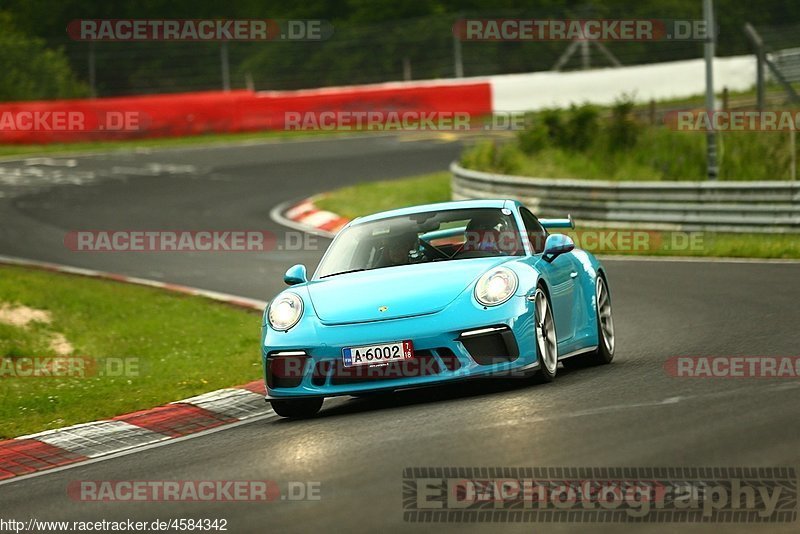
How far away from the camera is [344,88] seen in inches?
1522

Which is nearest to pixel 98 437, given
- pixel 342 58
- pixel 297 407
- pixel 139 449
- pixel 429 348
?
pixel 139 449

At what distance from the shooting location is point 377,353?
29.6 ft

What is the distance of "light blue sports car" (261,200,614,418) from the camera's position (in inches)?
354

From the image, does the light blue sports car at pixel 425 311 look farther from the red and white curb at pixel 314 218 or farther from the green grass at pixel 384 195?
the green grass at pixel 384 195

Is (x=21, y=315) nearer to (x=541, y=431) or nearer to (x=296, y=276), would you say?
(x=296, y=276)

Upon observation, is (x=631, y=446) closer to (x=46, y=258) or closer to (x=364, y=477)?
(x=364, y=477)

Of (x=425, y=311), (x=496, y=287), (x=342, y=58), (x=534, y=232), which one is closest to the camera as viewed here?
(x=425, y=311)

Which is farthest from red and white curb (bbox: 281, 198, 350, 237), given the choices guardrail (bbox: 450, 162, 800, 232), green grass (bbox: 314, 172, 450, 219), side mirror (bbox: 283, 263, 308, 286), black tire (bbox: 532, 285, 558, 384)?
black tire (bbox: 532, 285, 558, 384)

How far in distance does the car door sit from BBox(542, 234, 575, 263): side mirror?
49mm

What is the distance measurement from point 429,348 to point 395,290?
565 mm

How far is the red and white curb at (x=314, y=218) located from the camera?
23.5 meters

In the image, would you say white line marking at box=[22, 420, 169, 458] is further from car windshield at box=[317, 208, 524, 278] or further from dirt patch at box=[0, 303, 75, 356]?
dirt patch at box=[0, 303, 75, 356]

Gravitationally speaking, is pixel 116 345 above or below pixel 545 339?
below

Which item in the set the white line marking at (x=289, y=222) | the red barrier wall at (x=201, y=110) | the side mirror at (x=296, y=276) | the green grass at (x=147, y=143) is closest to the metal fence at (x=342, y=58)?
the red barrier wall at (x=201, y=110)
